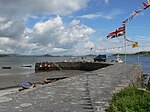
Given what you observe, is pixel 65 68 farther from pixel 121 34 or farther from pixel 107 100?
pixel 107 100

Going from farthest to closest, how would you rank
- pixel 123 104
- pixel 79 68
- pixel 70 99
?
pixel 79 68 → pixel 70 99 → pixel 123 104

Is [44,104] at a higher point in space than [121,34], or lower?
lower

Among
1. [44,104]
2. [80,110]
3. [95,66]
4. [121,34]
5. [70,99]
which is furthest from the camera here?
[95,66]

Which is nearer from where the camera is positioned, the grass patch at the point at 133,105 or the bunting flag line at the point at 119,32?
the grass patch at the point at 133,105

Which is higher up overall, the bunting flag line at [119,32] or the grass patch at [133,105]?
the bunting flag line at [119,32]

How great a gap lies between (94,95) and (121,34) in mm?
10239

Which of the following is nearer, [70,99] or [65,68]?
[70,99]

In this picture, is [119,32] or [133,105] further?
[119,32]

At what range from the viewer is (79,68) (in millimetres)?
57750

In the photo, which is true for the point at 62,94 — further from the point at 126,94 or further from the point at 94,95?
the point at 126,94

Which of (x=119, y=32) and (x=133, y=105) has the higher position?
(x=119, y=32)

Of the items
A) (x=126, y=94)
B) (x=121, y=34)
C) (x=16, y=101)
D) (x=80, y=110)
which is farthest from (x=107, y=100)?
(x=121, y=34)

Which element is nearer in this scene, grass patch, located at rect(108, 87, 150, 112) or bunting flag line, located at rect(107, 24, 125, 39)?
grass patch, located at rect(108, 87, 150, 112)

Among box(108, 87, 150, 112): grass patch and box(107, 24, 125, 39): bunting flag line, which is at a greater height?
box(107, 24, 125, 39): bunting flag line
